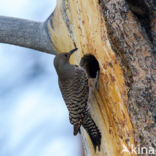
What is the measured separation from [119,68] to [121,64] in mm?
36

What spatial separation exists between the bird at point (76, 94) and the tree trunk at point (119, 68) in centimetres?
8

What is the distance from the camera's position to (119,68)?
2.84 m

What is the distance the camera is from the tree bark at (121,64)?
2.62 metres

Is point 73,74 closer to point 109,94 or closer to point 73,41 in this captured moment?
point 73,41

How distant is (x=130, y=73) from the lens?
2.73 m

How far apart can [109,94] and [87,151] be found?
891 millimetres

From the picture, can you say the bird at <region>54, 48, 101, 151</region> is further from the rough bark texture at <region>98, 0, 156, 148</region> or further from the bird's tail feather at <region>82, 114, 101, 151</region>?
the rough bark texture at <region>98, 0, 156, 148</region>

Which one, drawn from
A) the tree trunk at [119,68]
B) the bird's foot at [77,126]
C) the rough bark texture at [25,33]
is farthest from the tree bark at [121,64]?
the rough bark texture at [25,33]

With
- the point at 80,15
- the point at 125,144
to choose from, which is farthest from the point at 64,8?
the point at 125,144

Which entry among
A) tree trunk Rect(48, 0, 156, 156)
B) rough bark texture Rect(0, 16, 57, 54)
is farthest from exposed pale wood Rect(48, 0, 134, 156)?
rough bark texture Rect(0, 16, 57, 54)

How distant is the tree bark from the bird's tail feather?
52 millimetres

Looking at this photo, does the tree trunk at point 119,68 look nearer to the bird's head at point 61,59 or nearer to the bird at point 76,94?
the bird at point 76,94

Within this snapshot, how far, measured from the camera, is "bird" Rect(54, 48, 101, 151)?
3.31 metres

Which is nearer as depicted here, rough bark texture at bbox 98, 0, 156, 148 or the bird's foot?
rough bark texture at bbox 98, 0, 156, 148
